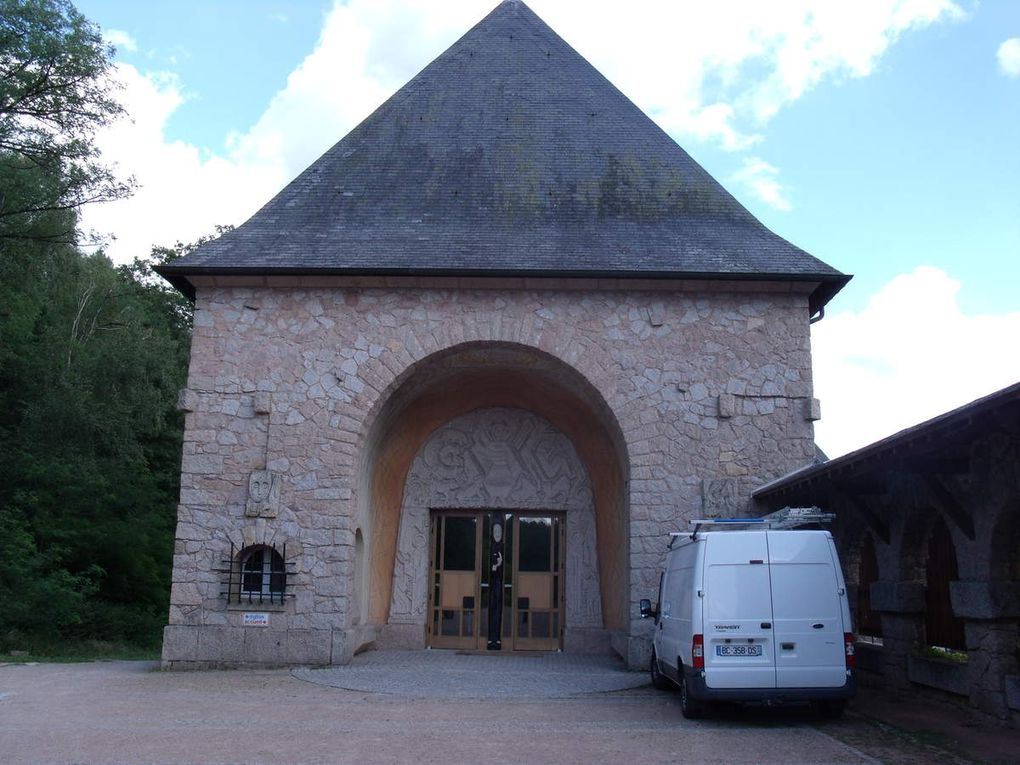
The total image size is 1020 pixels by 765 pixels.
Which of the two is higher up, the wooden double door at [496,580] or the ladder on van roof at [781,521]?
the ladder on van roof at [781,521]

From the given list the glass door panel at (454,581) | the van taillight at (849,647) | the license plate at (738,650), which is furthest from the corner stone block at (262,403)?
the van taillight at (849,647)

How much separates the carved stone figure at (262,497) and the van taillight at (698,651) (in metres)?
6.50

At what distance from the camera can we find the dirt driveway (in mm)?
7039

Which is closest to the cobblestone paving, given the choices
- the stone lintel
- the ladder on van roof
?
the ladder on van roof

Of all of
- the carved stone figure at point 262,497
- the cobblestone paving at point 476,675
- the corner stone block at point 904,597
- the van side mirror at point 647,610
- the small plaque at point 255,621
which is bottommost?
the cobblestone paving at point 476,675

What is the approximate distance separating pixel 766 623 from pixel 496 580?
7.93 meters

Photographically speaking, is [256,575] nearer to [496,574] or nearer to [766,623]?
[496,574]

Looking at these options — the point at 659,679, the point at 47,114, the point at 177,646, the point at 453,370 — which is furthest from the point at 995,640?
the point at 47,114

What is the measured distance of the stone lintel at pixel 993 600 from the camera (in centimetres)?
800

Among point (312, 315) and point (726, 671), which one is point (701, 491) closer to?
point (726, 671)

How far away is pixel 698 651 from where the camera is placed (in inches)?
333

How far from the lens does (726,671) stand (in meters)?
8.36

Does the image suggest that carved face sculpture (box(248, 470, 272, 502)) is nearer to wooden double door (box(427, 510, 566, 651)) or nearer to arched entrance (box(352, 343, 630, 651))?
arched entrance (box(352, 343, 630, 651))

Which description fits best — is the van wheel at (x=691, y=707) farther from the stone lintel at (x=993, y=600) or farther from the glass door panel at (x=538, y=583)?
the glass door panel at (x=538, y=583)
